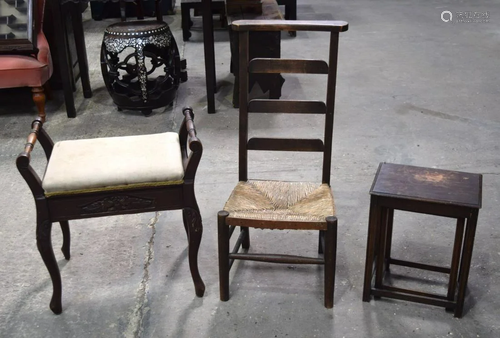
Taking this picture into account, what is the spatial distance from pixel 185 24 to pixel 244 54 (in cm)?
400

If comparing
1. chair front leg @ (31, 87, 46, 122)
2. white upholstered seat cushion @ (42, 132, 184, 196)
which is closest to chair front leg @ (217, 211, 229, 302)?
white upholstered seat cushion @ (42, 132, 184, 196)

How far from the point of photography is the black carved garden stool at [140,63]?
399cm

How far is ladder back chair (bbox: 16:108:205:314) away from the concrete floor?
0.90 ft

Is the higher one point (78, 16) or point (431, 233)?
point (78, 16)

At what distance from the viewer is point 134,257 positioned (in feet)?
8.54

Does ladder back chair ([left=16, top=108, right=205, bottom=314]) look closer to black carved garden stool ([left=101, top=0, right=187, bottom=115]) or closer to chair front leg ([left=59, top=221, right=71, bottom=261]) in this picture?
chair front leg ([left=59, top=221, right=71, bottom=261])

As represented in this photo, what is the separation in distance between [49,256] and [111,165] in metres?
0.41

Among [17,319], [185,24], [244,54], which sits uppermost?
[244,54]

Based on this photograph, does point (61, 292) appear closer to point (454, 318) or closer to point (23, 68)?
point (454, 318)

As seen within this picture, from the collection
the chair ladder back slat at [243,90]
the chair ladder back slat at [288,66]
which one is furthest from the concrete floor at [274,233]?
the chair ladder back slat at [288,66]

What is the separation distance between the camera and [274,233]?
276 cm

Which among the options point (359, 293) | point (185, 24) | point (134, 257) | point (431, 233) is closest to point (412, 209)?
point (359, 293)

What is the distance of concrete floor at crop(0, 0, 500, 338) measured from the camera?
2217 millimetres

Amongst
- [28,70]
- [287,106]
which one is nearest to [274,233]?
[287,106]
